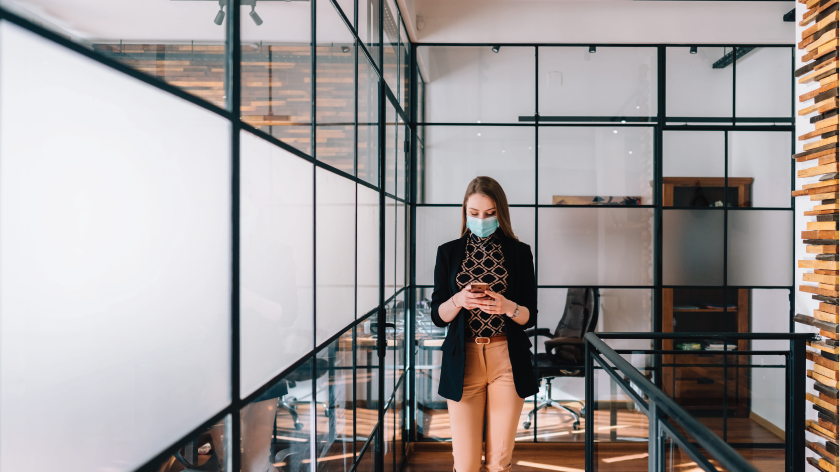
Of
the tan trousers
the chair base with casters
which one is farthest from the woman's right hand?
the chair base with casters

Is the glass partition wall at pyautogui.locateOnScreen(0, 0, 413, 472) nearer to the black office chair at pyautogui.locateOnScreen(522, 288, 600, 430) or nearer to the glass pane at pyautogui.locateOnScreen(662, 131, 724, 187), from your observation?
the black office chair at pyautogui.locateOnScreen(522, 288, 600, 430)

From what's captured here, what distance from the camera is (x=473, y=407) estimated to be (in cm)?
184

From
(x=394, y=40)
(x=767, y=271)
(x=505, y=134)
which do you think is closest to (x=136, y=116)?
(x=394, y=40)

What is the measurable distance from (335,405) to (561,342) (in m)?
1.93

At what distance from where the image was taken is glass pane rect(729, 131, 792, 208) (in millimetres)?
3104

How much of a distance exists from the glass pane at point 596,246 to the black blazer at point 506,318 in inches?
52.0

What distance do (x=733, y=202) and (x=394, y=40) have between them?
2426mm

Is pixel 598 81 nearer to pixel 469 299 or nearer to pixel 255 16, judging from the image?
pixel 469 299

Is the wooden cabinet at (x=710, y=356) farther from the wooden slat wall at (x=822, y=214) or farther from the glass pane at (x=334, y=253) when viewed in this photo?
the glass pane at (x=334, y=253)

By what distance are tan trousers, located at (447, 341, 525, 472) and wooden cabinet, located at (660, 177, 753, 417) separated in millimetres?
1841

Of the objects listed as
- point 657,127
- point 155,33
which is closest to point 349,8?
point 155,33

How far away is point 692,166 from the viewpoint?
10.3ft

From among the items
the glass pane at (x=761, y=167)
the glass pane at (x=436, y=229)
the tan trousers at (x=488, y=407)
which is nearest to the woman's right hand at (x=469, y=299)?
the tan trousers at (x=488, y=407)

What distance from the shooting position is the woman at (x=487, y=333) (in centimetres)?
180
